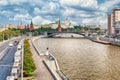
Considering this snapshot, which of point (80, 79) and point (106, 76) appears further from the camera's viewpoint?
point (106, 76)

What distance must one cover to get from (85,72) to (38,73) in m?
6.93

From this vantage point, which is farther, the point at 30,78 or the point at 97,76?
the point at 97,76

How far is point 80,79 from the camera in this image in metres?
27.6

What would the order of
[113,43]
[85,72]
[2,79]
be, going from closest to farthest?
[2,79] < [85,72] < [113,43]

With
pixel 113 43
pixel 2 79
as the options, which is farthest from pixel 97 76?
pixel 113 43

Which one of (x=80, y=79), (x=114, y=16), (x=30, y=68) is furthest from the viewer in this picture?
(x=114, y=16)

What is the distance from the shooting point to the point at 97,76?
96.3 ft

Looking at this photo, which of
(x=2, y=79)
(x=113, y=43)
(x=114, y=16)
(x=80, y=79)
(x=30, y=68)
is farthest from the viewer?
(x=114, y=16)

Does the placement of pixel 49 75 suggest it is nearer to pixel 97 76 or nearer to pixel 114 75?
pixel 97 76

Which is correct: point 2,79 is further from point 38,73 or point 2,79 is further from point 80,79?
point 80,79

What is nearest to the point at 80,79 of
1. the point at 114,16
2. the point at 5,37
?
the point at 5,37

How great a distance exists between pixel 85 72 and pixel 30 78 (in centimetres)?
934

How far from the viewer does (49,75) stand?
25766 millimetres

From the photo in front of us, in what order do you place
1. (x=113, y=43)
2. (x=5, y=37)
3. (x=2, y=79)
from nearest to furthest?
(x=2, y=79)
(x=113, y=43)
(x=5, y=37)
